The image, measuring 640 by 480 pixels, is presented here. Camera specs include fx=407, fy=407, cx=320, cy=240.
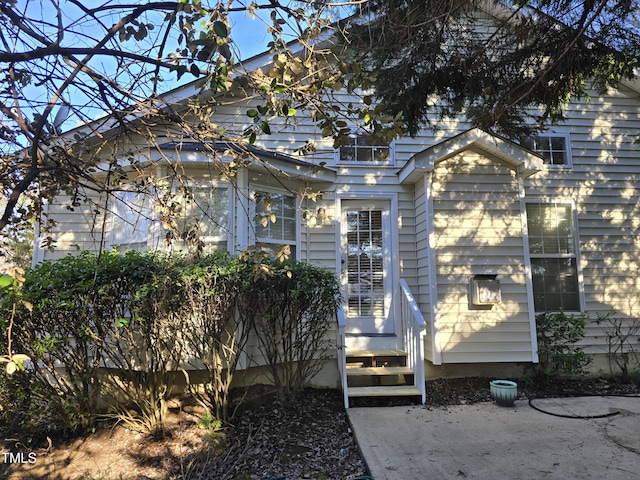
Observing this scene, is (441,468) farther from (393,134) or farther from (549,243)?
(549,243)

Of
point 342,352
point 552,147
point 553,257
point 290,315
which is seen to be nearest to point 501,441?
point 342,352

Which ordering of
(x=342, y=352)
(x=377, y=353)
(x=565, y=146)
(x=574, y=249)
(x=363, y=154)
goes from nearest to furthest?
(x=342, y=352), (x=377, y=353), (x=574, y=249), (x=363, y=154), (x=565, y=146)

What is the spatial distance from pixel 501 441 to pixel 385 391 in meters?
1.38

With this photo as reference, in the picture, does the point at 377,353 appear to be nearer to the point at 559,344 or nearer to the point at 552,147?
the point at 559,344

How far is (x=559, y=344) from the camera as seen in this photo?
19.3 feet

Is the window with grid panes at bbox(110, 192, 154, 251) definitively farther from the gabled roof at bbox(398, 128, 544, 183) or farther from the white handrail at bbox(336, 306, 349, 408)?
the gabled roof at bbox(398, 128, 544, 183)

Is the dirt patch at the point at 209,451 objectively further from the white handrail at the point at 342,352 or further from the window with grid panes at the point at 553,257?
the window with grid panes at the point at 553,257

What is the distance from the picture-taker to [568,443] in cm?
368

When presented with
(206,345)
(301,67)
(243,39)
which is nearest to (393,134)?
(301,67)

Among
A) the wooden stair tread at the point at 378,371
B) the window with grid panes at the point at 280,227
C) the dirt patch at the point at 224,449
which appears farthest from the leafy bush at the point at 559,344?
the window with grid panes at the point at 280,227

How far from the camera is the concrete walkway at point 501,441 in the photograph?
318 cm

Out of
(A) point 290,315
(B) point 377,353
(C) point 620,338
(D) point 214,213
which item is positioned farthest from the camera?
(C) point 620,338

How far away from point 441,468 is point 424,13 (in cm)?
400

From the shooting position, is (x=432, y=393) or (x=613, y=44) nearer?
(x=613, y=44)
